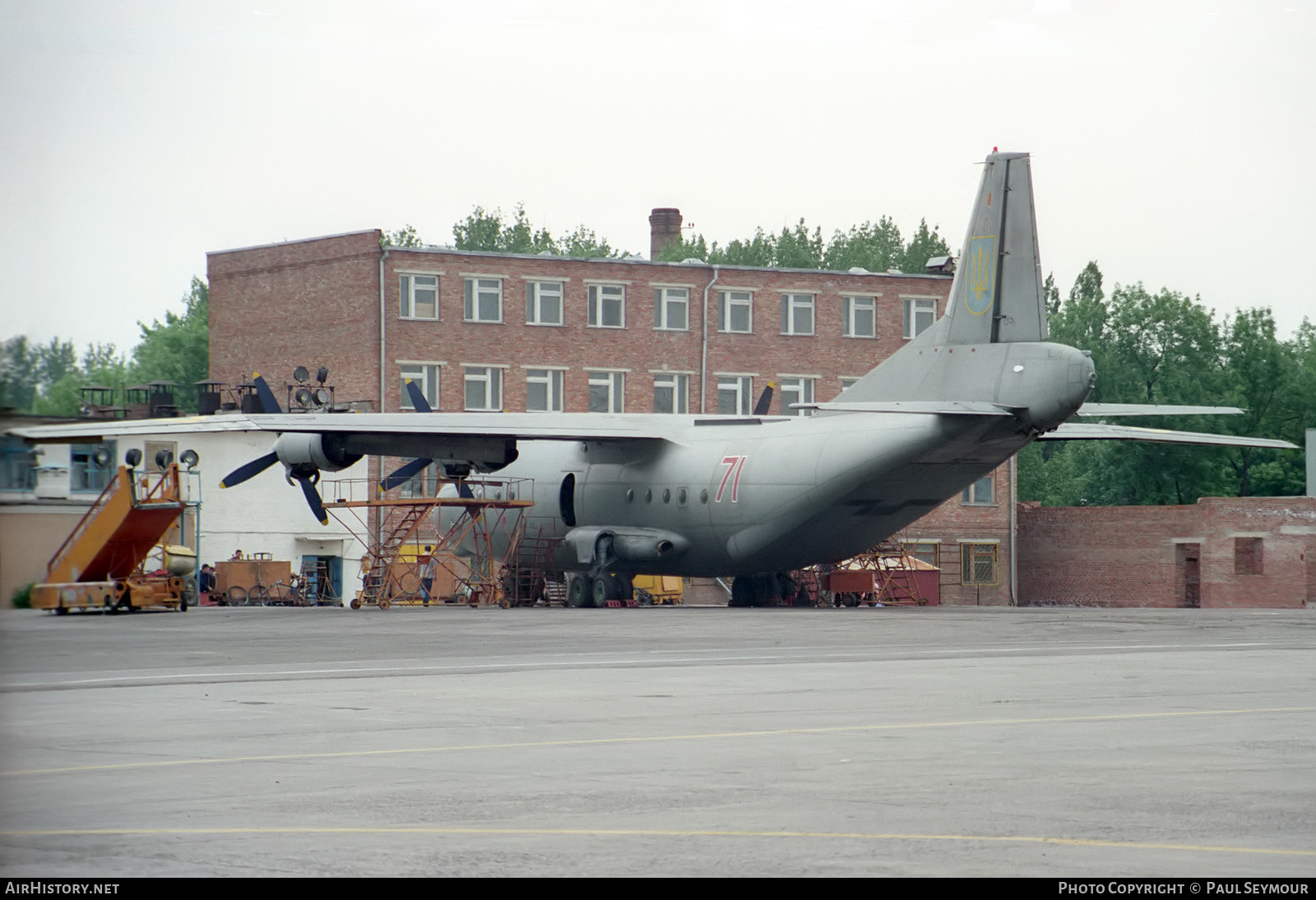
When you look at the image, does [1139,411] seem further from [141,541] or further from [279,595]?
[279,595]

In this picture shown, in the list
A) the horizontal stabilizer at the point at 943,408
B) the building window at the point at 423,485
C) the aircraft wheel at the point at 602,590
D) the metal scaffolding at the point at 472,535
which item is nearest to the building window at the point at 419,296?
the building window at the point at 423,485

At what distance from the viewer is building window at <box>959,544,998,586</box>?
7175cm

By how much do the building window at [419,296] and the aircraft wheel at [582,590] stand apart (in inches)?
904

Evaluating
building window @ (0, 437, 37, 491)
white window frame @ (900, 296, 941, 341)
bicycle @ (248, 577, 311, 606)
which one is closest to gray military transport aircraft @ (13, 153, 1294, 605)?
bicycle @ (248, 577, 311, 606)

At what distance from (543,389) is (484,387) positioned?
2558 mm

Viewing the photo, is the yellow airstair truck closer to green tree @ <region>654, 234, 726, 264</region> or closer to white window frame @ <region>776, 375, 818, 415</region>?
white window frame @ <region>776, 375, 818, 415</region>

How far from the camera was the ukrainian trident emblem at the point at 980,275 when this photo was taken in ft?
117

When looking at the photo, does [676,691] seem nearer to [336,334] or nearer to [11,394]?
[11,394]

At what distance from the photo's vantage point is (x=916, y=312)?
73.1m

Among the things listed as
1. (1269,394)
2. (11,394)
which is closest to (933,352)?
(11,394)

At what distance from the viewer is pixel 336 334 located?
6625cm

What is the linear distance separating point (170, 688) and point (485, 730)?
5.61 m

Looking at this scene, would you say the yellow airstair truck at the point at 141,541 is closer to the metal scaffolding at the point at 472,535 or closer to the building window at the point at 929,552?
the metal scaffolding at the point at 472,535

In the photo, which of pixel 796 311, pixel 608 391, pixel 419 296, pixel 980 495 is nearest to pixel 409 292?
pixel 419 296
